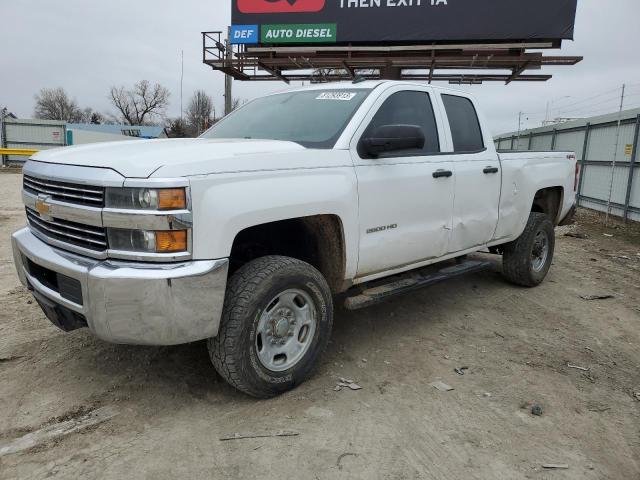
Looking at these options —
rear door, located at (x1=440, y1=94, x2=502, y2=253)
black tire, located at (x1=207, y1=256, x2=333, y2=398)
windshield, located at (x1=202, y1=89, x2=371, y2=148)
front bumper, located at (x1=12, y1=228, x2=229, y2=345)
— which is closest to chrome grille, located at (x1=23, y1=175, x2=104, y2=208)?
front bumper, located at (x1=12, y1=228, x2=229, y2=345)

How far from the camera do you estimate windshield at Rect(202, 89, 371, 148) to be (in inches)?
144

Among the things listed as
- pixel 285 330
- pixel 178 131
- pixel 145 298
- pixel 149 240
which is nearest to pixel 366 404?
pixel 285 330

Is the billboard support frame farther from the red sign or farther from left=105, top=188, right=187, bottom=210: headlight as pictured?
left=105, top=188, right=187, bottom=210: headlight

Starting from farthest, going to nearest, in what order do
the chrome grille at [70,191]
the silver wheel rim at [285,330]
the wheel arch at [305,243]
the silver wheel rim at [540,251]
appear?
the silver wheel rim at [540,251] → the wheel arch at [305,243] → the silver wheel rim at [285,330] → the chrome grille at [70,191]

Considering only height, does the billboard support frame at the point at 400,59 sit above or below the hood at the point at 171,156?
above

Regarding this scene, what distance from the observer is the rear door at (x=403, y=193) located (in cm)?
360

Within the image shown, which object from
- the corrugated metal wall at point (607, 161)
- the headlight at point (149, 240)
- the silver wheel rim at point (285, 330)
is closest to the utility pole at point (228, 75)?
the corrugated metal wall at point (607, 161)

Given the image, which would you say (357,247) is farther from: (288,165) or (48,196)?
(48,196)

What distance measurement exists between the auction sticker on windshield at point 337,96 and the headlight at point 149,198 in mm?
1824

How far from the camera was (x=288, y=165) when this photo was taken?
122 inches

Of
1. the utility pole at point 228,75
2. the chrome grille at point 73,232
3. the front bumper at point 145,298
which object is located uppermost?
the utility pole at point 228,75

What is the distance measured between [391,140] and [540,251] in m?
3.57

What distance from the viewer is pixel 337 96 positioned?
13.2ft

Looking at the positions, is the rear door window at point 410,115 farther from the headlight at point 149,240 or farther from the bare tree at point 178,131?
the bare tree at point 178,131
